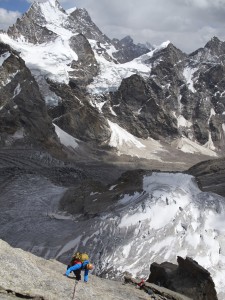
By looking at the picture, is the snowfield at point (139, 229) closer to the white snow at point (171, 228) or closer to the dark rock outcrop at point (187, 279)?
the white snow at point (171, 228)

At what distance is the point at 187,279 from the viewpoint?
28.2 metres

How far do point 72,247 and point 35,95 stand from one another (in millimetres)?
104053

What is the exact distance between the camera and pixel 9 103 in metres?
136

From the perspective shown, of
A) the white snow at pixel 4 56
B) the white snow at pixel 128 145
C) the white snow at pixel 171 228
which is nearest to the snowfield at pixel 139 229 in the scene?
the white snow at pixel 171 228

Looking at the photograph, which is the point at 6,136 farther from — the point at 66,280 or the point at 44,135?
the point at 66,280

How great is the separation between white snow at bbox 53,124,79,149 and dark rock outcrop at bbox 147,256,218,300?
130m

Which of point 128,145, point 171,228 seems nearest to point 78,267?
point 171,228

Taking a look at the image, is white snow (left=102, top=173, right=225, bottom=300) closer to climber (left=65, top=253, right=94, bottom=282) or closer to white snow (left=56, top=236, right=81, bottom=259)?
white snow (left=56, top=236, right=81, bottom=259)

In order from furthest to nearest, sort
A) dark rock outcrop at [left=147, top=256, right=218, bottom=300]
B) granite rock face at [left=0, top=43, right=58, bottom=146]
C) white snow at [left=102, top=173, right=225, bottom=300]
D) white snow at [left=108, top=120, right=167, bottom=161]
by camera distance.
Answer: white snow at [left=108, top=120, right=167, bottom=161] < granite rock face at [left=0, top=43, right=58, bottom=146] < white snow at [left=102, top=173, right=225, bottom=300] < dark rock outcrop at [left=147, top=256, right=218, bottom=300]

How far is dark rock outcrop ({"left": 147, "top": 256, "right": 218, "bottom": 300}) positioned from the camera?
2723 cm

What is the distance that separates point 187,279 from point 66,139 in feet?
450

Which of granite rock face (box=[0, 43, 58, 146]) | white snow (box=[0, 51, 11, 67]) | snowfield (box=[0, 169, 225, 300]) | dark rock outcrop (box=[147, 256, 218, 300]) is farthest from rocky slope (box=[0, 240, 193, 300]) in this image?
white snow (box=[0, 51, 11, 67])

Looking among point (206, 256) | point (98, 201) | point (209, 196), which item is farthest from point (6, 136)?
point (206, 256)

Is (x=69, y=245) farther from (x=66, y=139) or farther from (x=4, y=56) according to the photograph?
(x=66, y=139)
